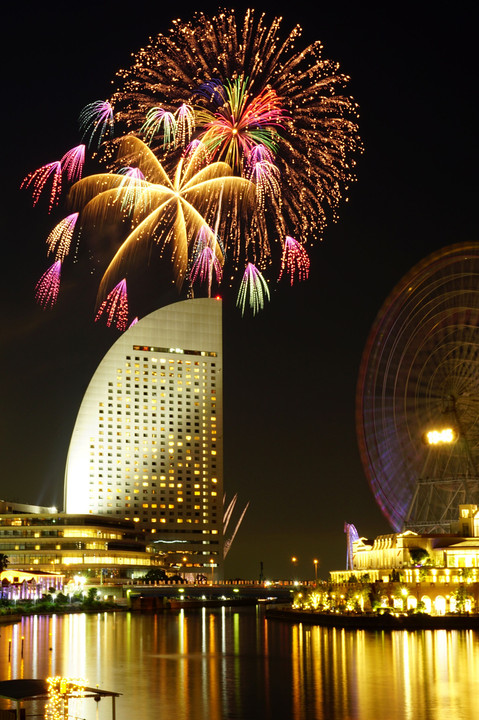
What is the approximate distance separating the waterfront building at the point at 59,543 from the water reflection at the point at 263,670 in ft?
277

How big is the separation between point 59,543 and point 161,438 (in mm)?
35373

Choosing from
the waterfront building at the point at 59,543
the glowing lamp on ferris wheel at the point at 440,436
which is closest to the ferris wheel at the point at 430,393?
the glowing lamp on ferris wheel at the point at 440,436

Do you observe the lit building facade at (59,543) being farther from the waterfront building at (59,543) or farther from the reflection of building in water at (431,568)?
the reflection of building in water at (431,568)

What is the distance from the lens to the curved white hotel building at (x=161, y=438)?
18125cm

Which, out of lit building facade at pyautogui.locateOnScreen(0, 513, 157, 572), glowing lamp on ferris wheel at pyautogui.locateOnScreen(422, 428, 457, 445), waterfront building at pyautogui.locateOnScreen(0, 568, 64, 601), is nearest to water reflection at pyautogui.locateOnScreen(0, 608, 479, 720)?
glowing lamp on ferris wheel at pyautogui.locateOnScreen(422, 428, 457, 445)

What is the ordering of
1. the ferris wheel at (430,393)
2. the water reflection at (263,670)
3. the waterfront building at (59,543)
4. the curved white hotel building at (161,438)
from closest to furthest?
the water reflection at (263,670) < the ferris wheel at (430,393) < the waterfront building at (59,543) < the curved white hotel building at (161,438)

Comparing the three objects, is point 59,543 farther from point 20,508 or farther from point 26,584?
point 26,584

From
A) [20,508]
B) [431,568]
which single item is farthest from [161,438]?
[431,568]

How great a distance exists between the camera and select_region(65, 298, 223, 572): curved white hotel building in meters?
181

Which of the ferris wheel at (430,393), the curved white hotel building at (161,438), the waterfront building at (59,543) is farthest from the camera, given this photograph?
the curved white hotel building at (161,438)

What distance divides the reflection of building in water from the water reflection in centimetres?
1159

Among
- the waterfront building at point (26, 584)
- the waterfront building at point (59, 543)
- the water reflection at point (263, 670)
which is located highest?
the waterfront building at point (59, 543)

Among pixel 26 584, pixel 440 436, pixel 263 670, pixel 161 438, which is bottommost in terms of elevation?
pixel 263 670

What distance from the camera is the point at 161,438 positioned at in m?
188
